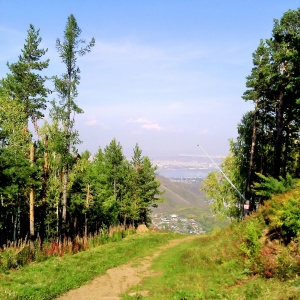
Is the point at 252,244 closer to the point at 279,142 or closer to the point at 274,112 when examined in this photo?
the point at 279,142

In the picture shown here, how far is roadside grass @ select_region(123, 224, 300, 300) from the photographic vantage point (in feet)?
29.8

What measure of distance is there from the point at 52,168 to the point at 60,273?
46.3ft

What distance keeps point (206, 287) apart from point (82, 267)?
7.38 meters

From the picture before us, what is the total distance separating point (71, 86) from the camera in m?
22.9

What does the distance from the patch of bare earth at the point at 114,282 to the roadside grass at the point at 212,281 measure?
1.68ft

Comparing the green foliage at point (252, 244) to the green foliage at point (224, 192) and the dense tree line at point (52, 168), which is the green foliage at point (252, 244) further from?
the green foliage at point (224, 192)

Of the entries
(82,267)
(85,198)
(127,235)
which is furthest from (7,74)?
(82,267)

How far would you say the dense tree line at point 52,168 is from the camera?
20.3m

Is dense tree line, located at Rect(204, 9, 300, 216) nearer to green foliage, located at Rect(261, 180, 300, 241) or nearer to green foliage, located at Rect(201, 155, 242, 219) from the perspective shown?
green foliage, located at Rect(201, 155, 242, 219)

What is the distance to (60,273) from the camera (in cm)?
1400

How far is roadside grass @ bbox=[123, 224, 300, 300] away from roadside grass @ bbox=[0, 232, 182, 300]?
105 inches

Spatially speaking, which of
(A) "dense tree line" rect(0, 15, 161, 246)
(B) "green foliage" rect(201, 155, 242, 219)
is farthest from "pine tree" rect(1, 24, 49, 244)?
(B) "green foliage" rect(201, 155, 242, 219)

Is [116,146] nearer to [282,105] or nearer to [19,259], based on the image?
[282,105]

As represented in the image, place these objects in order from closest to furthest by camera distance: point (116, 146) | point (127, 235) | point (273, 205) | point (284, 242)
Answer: point (284, 242), point (273, 205), point (127, 235), point (116, 146)
